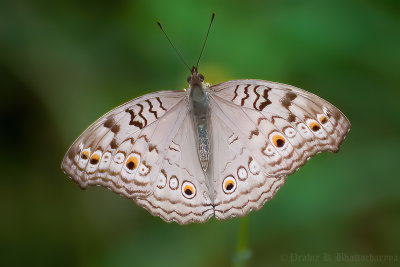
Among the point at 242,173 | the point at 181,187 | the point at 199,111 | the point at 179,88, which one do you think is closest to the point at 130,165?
the point at 181,187

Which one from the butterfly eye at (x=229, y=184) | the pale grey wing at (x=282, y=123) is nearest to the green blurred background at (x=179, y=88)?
the pale grey wing at (x=282, y=123)

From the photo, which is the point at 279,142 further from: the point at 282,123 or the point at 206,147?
the point at 206,147

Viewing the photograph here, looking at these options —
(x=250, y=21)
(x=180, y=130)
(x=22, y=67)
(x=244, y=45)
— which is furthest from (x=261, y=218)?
(x=22, y=67)

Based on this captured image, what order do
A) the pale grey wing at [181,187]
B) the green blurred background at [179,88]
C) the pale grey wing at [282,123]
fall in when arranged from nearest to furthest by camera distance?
the pale grey wing at [282,123] < the pale grey wing at [181,187] < the green blurred background at [179,88]

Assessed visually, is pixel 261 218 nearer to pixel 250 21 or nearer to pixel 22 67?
pixel 250 21

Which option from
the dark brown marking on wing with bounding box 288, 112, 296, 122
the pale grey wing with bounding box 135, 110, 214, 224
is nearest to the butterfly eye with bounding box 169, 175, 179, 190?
the pale grey wing with bounding box 135, 110, 214, 224

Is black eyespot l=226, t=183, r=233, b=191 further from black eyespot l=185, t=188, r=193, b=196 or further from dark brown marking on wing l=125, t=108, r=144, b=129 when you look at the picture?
dark brown marking on wing l=125, t=108, r=144, b=129

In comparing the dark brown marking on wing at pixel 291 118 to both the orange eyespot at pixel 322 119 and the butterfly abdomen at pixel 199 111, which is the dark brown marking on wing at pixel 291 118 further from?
the butterfly abdomen at pixel 199 111
